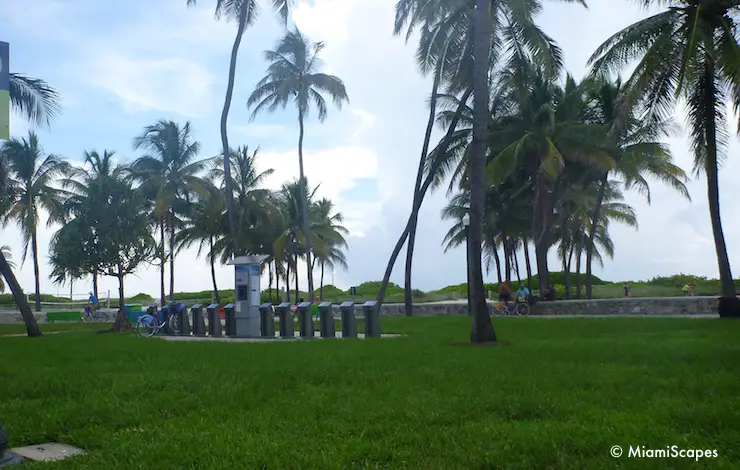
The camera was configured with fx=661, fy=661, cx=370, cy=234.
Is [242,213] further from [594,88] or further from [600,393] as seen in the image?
[600,393]

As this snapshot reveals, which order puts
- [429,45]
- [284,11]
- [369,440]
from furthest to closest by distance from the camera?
1. [284,11]
2. [429,45]
3. [369,440]

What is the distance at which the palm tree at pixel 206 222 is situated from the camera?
3900cm

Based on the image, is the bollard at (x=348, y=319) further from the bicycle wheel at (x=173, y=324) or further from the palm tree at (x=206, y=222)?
the palm tree at (x=206, y=222)

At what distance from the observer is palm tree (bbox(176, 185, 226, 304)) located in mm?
39000

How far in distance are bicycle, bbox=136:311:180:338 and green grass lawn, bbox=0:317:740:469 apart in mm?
10168

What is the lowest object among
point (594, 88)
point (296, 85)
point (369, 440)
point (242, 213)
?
point (369, 440)

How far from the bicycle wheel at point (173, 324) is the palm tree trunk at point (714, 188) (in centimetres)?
1741

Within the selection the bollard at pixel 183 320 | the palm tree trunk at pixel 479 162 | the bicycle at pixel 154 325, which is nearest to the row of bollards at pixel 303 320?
the bollard at pixel 183 320

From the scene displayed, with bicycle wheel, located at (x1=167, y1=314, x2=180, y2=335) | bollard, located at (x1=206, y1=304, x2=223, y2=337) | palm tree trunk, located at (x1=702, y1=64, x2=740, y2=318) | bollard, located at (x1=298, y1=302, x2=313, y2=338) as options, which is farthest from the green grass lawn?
bicycle wheel, located at (x1=167, y1=314, x2=180, y2=335)

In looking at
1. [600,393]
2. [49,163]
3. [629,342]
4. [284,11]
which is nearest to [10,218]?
[49,163]

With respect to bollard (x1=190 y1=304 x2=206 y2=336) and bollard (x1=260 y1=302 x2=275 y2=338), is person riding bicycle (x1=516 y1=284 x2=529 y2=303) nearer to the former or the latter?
bollard (x1=260 y1=302 x2=275 y2=338)

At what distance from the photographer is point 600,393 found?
6.71 metres

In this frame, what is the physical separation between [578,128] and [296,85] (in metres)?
16.7

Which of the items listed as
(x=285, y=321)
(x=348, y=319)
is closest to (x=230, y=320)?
(x=285, y=321)
